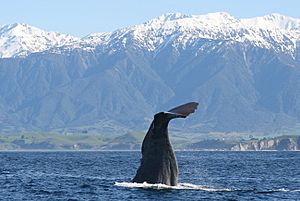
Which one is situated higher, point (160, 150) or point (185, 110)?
point (185, 110)

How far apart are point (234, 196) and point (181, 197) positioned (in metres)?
4.06

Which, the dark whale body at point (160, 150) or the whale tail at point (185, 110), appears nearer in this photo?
the whale tail at point (185, 110)

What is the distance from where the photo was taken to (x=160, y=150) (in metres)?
57.2

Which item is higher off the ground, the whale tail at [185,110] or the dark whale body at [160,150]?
the whale tail at [185,110]

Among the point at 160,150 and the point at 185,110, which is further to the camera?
the point at 160,150

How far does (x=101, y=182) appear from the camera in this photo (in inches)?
2950

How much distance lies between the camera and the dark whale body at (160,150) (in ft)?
184

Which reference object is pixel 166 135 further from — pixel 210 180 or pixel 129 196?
pixel 210 180

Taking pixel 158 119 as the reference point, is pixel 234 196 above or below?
below

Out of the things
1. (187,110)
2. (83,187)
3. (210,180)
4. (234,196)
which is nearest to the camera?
(187,110)

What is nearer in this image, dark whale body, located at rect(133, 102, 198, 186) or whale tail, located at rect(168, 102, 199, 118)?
whale tail, located at rect(168, 102, 199, 118)

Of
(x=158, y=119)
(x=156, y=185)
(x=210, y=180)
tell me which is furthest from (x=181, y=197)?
(x=210, y=180)

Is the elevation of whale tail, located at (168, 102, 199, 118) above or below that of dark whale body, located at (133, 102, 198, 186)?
above

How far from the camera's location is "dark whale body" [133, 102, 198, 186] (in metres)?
56.2
